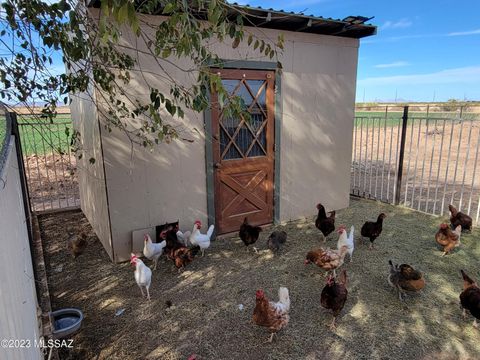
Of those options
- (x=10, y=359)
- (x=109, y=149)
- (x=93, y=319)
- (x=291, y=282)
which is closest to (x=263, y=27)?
A: (x=109, y=149)

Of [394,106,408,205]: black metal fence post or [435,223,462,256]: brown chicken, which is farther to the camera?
[394,106,408,205]: black metal fence post

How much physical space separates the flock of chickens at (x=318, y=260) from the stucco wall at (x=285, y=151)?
0.50 m

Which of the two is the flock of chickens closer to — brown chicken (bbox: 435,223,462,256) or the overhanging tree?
brown chicken (bbox: 435,223,462,256)

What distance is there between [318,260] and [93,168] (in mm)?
3867

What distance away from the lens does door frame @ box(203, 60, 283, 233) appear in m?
5.02

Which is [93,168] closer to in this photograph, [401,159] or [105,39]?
[105,39]

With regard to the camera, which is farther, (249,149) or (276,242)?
(249,149)

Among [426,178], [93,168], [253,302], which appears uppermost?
[93,168]

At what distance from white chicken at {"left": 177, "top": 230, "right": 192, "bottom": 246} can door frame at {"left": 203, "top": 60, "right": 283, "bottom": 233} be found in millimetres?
574

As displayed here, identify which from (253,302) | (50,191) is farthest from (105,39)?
(50,191)

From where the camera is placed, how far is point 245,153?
550 cm

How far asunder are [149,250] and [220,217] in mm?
1490

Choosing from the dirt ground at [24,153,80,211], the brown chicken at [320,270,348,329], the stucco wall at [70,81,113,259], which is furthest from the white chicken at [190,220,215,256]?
the dirt ground at [24,153,80,211]

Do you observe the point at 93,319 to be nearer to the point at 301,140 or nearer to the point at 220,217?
the point at 220,217
